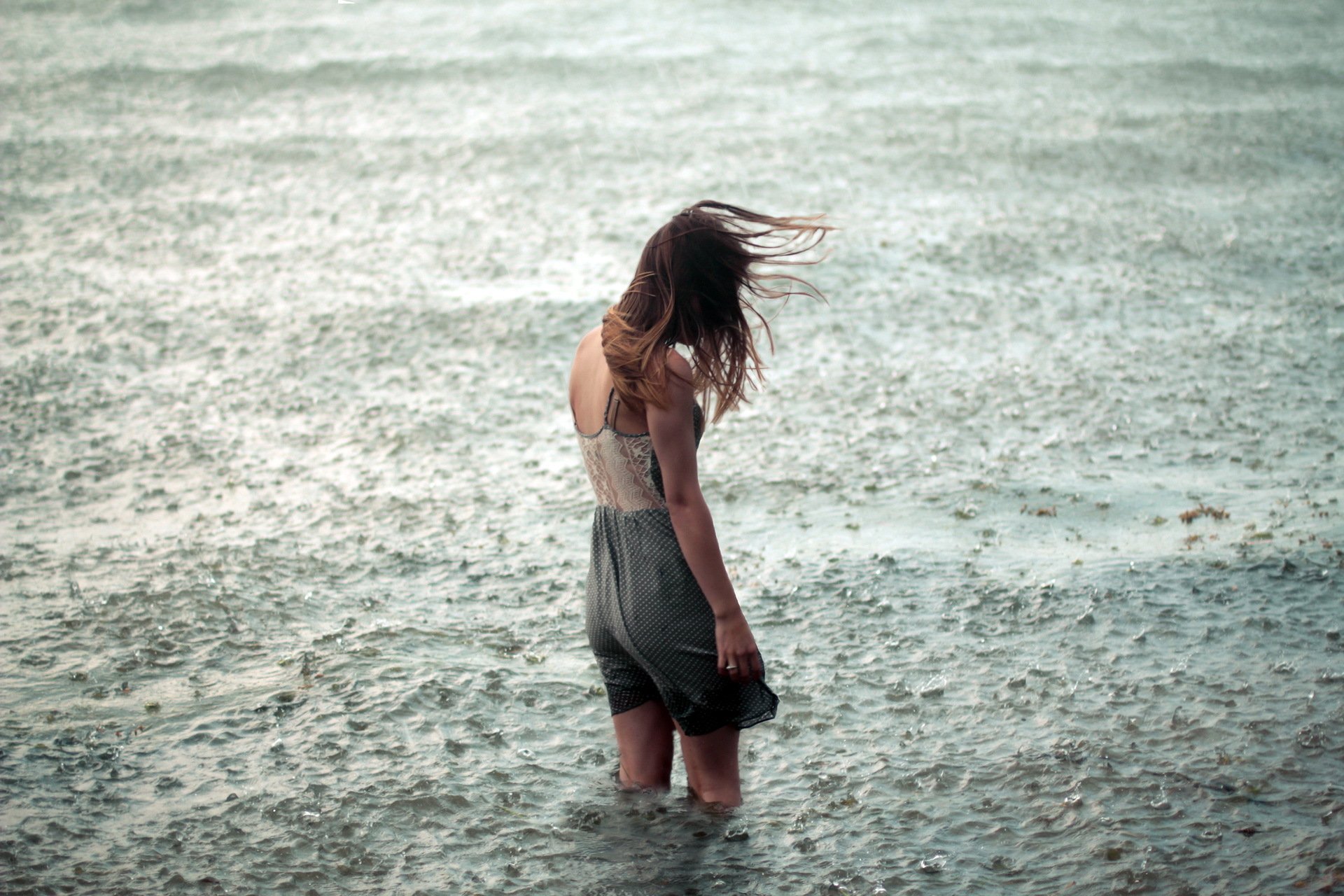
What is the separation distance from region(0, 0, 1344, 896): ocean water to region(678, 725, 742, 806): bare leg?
164mm

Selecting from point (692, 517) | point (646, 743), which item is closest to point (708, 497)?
point (646, 743)

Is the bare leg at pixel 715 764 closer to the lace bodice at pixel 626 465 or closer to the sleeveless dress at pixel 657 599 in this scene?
the sleeveless dress at pixel 657 599

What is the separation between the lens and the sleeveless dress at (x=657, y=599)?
261cm

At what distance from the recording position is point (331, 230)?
912 cm

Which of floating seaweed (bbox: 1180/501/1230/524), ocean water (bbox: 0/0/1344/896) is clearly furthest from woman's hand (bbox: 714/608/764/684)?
floating seaweed (bbox: 1180/501/1230/524)

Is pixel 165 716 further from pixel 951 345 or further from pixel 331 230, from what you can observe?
pixel 331 230

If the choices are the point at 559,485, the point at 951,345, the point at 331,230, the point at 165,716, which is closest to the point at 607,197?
the point at 331,230

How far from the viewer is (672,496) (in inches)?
98.3

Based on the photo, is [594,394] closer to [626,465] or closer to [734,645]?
[626,465]

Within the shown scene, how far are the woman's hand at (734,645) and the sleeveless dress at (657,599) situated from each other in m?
0.05

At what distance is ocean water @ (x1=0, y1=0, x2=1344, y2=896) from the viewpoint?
3.01 meters

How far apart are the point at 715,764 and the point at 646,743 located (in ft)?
0.62

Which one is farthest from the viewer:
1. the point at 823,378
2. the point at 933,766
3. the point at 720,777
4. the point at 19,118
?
the point at 19,118

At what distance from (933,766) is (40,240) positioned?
8.05 m
